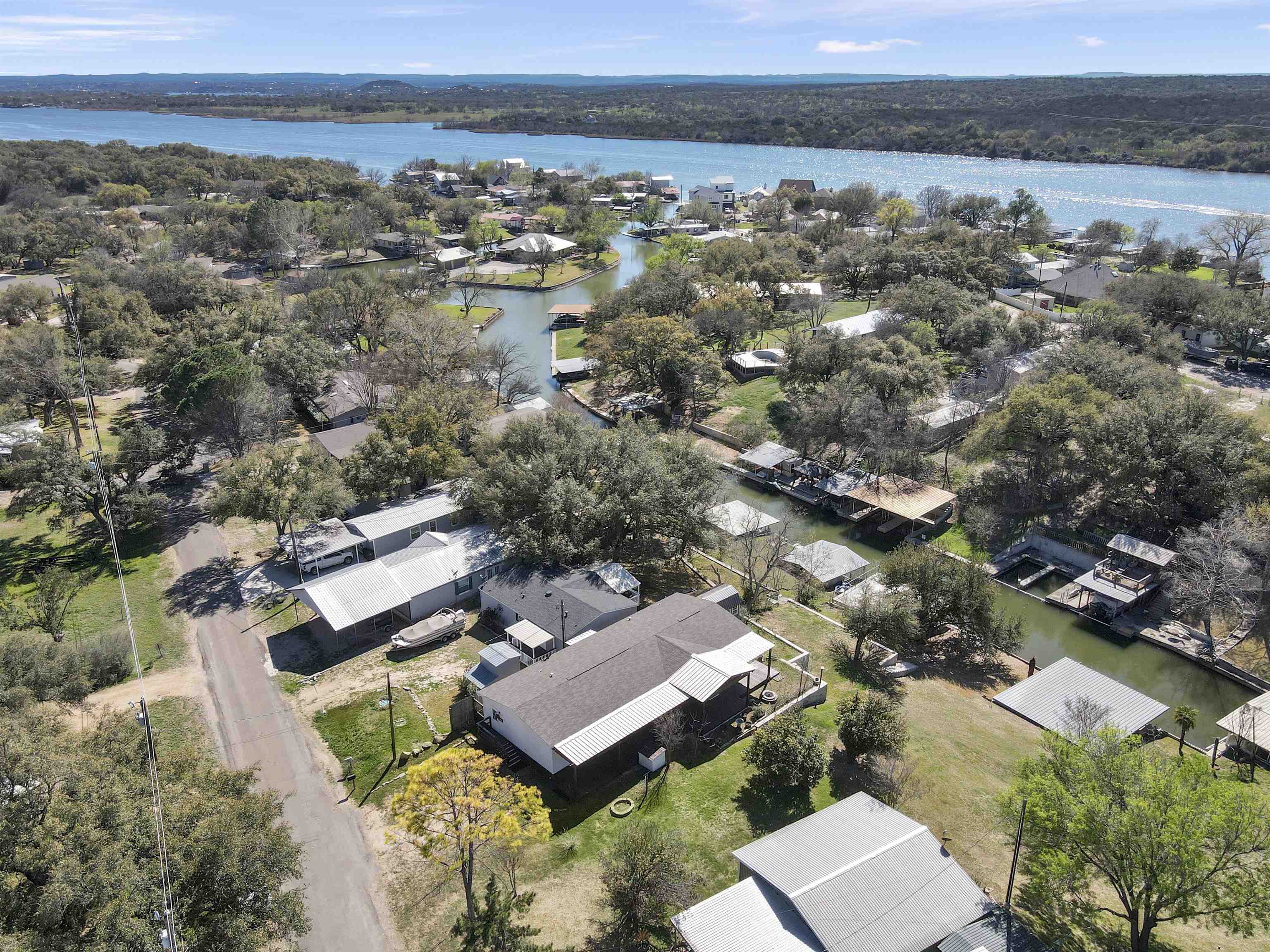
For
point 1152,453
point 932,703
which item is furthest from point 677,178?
point 932,703

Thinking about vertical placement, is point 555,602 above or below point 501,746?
above

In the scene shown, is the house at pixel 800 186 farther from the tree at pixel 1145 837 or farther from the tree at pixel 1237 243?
the tree at pixel 1145 837

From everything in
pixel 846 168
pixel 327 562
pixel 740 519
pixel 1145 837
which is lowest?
pixel 327 562

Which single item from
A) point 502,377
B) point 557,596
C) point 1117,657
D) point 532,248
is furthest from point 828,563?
point 532,248

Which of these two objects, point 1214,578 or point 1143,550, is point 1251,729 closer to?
point 1214,578

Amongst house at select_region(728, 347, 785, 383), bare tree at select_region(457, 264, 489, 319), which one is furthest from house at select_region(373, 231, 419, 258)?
house at select_region(728, 347, 785, 383)

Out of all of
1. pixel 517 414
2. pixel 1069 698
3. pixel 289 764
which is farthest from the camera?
pixel 517 414

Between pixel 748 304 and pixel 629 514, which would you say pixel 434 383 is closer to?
pixel 629 514
